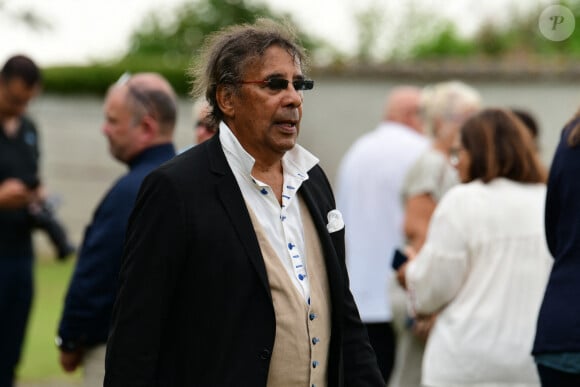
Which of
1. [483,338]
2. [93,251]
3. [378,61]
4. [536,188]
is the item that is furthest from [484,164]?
[378,61]

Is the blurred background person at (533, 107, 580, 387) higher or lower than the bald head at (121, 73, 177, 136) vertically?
lower

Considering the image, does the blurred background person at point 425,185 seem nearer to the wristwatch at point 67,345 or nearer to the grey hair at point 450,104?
the grey hair at point 450,104

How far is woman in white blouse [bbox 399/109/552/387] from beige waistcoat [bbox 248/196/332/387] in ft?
6.41

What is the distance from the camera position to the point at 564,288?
4820mm

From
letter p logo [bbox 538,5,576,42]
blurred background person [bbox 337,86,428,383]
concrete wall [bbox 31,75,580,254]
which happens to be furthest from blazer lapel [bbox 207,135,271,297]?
concrete wall [bbox 31,75,580,254]

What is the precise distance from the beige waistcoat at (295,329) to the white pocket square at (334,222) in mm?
175

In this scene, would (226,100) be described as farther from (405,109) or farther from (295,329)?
(405,109)

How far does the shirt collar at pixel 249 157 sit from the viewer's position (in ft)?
12.9

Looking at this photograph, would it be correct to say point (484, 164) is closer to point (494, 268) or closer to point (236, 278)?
point (494, 268)

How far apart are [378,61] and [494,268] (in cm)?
1206

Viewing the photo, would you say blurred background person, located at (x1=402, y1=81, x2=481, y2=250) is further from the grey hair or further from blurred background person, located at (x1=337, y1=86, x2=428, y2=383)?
blurred background person, located at (x1=337, y1=86, x2=428, y2=383)

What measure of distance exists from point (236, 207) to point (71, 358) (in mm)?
2181

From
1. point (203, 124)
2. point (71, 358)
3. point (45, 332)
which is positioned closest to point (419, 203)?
point (203, 124)

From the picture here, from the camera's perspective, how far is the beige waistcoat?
12.6 ft
